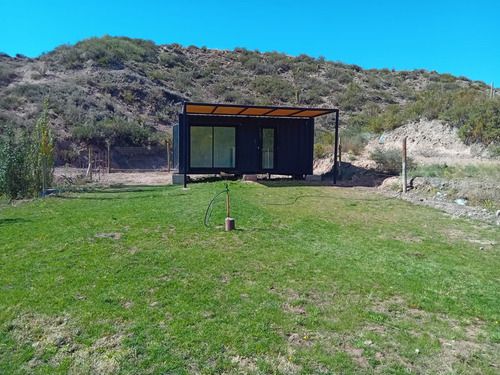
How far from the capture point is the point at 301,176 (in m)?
16.9

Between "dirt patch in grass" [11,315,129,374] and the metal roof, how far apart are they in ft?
32.7

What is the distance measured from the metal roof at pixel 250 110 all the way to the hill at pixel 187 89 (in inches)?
336

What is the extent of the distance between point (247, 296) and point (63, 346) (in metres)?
1.90

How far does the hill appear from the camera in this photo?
24.1 metres

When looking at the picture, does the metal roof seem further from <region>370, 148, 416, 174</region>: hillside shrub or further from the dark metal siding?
<region>370, 148, 416, 174</region>: hillside shrub

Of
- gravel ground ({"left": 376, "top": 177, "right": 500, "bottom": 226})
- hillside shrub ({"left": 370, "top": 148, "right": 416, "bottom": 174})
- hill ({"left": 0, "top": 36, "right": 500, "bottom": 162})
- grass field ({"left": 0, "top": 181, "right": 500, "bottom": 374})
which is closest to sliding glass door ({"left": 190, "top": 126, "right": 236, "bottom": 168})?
hillside shrub ({"left": 370, "top": 148, "right": 416, "bottom": 174})

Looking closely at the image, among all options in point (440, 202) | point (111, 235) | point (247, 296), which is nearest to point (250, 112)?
point (440, 202)

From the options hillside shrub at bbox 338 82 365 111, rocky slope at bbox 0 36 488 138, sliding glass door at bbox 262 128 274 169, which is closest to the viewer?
sliding glass door at bbox 262 128 274 169

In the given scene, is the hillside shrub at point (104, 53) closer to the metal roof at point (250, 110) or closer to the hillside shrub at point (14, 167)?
the metal roof at point (250, 110)

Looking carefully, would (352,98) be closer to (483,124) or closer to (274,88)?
(274,88)

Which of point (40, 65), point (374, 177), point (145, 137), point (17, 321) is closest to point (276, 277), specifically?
point (17, 321)

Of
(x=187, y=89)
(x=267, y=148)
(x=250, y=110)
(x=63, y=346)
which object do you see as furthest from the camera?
(x=187, y=89)

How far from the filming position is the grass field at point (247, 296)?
3.37 meters

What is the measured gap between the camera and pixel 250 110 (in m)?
14.6
